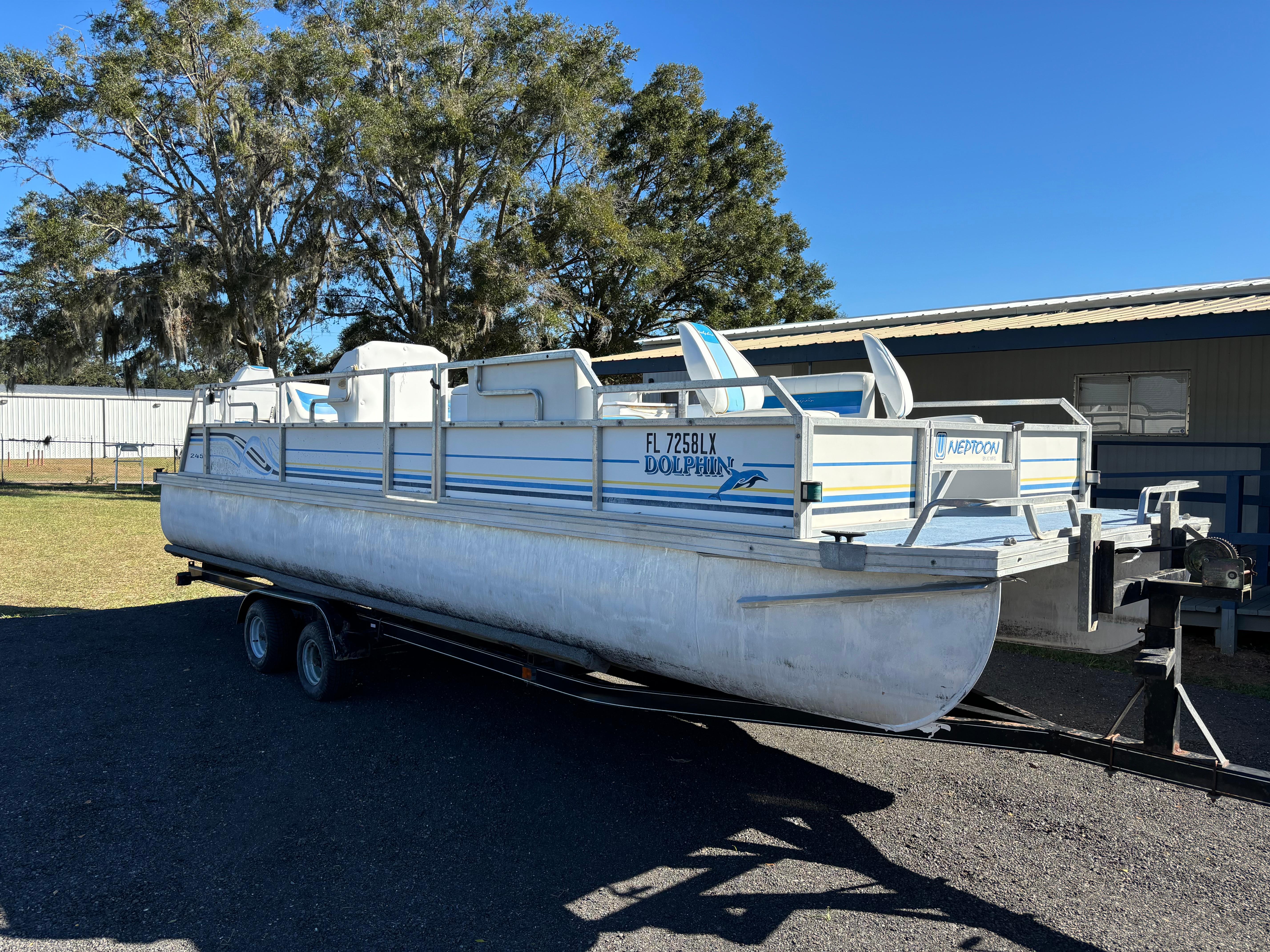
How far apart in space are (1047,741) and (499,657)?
270 centimetres

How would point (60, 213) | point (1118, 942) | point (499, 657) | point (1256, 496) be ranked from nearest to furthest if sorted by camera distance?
point (1118, 942) → point (499, 657) → point (1256, 496) → point (60, 213)

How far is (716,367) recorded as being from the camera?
497 centimetres

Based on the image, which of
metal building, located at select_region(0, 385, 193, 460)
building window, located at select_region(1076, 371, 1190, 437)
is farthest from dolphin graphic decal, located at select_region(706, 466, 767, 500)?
metal building, located at select_region(0, 385, 193, 460)

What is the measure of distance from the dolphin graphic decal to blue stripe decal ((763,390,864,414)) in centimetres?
116

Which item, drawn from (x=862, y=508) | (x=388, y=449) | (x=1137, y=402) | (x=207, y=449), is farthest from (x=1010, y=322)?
(x=207, y=449)

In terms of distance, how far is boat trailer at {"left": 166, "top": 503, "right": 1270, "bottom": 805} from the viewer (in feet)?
10.5

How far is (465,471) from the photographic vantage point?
5168 mm

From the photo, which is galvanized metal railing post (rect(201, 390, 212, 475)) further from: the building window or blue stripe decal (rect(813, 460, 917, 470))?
the building window

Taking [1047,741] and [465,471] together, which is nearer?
[1047,741]

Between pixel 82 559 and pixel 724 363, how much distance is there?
35.6 feet

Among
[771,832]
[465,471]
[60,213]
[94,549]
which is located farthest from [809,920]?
[60,213]

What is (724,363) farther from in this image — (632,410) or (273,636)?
(273,636)

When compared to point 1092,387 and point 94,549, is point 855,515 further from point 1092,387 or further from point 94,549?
point 94,549

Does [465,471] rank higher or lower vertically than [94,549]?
higher
